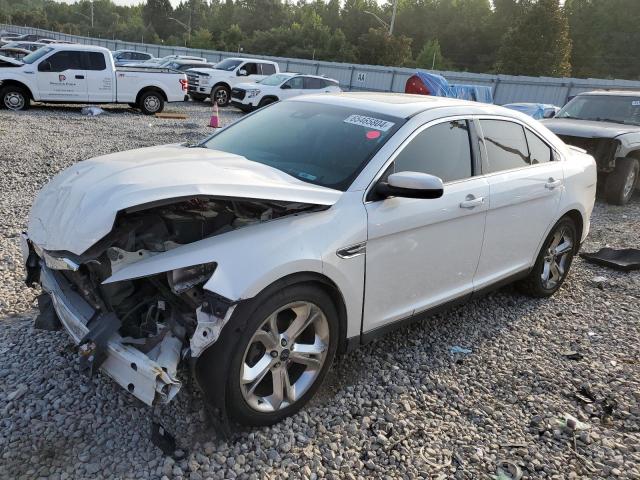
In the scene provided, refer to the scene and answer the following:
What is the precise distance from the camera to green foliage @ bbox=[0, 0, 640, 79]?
40844 millimetres

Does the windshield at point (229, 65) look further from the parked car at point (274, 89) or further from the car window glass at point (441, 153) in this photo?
the car window glass at point (441, 153)

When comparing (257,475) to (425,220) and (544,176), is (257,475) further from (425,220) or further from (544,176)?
(544,176)

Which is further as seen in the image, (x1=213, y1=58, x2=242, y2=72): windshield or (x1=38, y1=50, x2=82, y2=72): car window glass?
Result: (x1=213, y1=58, x2=242, y2=72): windshield

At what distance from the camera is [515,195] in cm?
407

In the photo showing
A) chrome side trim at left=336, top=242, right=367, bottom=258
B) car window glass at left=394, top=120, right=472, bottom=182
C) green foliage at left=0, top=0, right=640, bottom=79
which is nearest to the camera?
chrome side trim at left=336, top=242, right=367, bottom=258

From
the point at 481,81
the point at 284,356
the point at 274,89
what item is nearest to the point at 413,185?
the point at 284,356

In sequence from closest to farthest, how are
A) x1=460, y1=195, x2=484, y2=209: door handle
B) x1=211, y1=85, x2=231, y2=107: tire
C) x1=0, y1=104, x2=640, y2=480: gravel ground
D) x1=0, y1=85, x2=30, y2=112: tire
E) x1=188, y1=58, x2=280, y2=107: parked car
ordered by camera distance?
x1=0, y1=104, x2=640, y2=480: gravel ground
x1=460, y1=195, x2=484, y2=209: door handle
x1=0, y1=85, x2=30, y2=112: tire
x1=188, y1=58, x2=280, y2=107: parked car
x1=211, y1=85, x2=231, y2=107: tire

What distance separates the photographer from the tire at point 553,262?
472cm

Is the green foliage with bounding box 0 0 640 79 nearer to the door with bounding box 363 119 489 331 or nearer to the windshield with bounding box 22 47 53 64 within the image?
the windshield with bounding box 22 47 53 64

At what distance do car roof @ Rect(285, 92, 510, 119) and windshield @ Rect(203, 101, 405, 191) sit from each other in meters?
0.08

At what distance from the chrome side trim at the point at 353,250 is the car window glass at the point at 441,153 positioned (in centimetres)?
59

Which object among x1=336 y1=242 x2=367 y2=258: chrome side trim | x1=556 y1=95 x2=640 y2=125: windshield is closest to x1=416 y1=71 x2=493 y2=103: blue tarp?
x1=556 y1=95 x2=640 y2=125: windshield

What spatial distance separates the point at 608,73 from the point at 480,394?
208 feet

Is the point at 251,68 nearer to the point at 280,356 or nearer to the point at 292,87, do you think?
the point at 292,87
